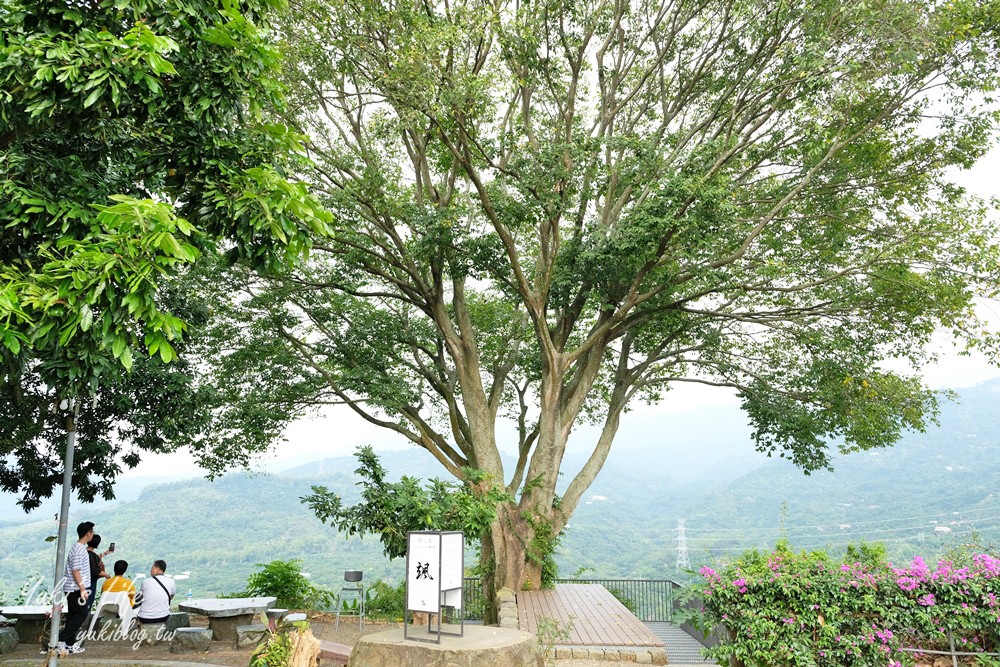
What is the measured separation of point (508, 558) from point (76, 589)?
6.25 meters

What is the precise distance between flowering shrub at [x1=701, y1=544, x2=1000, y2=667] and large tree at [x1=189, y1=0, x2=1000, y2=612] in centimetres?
494

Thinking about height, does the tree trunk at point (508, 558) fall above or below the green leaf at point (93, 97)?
below

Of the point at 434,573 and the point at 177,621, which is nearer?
the point at 434,573

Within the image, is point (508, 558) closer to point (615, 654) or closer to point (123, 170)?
point (615, 654)

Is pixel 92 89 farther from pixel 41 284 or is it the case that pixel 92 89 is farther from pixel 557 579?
pixel 557 579

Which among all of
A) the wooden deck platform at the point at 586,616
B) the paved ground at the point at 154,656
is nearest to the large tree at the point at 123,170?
the wooden deck platform at the point at 586,616

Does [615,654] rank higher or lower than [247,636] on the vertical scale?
higher

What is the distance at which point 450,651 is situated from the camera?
6000mm

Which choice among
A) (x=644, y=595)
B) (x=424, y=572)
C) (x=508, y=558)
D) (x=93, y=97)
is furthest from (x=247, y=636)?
(x=644, y=595)

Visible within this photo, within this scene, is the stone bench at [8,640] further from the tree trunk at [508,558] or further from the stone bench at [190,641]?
the tree trunk at [508,558]

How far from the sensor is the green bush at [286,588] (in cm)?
1415

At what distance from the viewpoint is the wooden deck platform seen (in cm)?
833

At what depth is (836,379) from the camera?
12.0 metres

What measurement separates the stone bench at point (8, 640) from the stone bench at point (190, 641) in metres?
2.07
